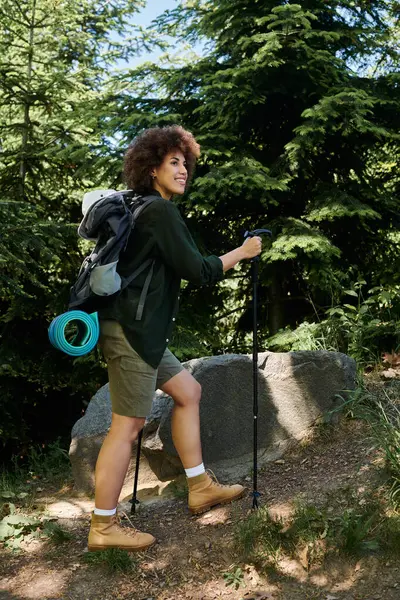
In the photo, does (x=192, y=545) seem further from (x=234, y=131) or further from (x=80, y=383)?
(x=234, y=131)

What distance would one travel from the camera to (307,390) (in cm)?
491

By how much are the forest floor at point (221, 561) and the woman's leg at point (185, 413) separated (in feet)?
1.69

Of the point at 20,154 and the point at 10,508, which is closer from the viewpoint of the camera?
the point at 10,508

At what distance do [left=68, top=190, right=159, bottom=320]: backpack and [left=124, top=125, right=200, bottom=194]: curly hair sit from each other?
0.19 m

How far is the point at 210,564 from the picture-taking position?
3.49 metres

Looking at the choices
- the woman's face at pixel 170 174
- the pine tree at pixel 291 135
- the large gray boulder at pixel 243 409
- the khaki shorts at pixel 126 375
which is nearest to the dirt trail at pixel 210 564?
the large gray boulder at pixel 243 409

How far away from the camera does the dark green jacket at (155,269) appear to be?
3.38 metres

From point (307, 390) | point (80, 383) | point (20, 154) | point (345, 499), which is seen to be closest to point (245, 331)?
point (80, 383)

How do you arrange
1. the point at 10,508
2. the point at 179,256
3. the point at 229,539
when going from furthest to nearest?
the point at 10,508 < the point at 229,539 < the point at 179,256

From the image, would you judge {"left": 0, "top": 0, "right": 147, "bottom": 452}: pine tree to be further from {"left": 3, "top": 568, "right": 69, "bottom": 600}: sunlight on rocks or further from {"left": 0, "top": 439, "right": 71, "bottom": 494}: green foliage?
{"left": 3, "top": 568, "right": 69, "bottom": 600}: sunlight on rocks

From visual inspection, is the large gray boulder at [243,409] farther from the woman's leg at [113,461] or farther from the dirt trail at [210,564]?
the woman's leg at [113,461]

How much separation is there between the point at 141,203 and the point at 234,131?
4.07m

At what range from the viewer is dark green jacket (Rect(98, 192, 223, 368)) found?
3.38m

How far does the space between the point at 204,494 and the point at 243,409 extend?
109 centimetres
